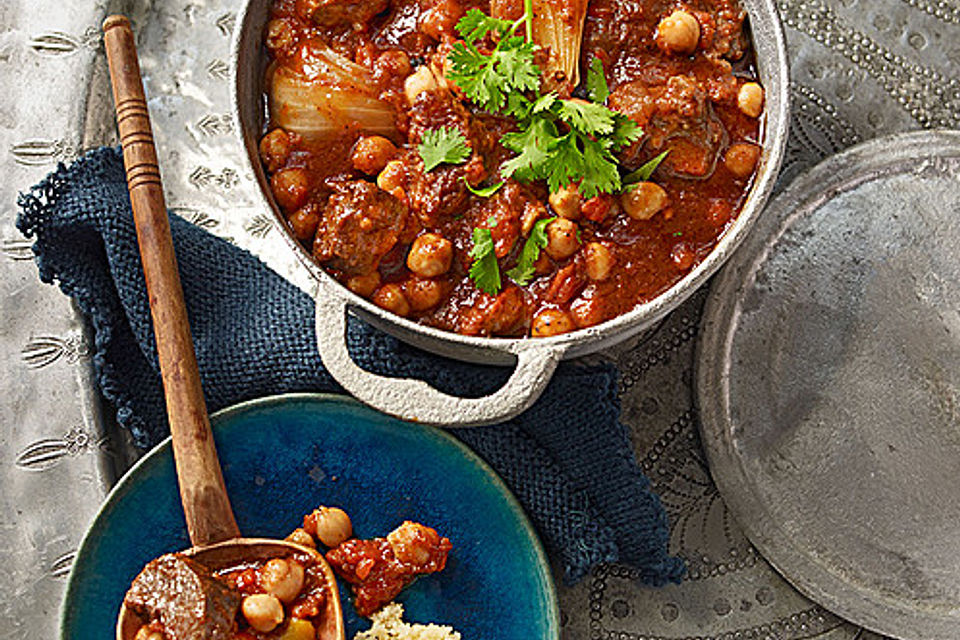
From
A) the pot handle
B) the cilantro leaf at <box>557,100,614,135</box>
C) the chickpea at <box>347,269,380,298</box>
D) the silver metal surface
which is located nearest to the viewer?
the pot handle

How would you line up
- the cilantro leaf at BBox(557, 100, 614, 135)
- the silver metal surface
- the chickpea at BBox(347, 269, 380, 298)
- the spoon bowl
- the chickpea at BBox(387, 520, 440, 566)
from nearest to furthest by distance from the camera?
the cilantro leaf at BBox(557, 100, 614, 135), the chickpea at BBox(347, 269, 380, 298), the spoon bowl, the chickpea at BBox(387, 520, 440, 566), the silver metal surface


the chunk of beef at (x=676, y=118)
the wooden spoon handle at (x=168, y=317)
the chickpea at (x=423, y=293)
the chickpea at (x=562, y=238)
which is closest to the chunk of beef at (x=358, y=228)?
the chickpea at (x=423, y=293)

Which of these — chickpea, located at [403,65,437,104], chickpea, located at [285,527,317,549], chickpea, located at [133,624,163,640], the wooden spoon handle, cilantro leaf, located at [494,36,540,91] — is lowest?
chickpea, located at [285,527,317,549]

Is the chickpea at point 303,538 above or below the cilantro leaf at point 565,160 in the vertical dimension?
below

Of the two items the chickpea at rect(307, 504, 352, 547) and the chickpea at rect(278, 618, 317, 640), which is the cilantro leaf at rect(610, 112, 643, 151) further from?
the chickpea at rect(278, 618, 317, 640)

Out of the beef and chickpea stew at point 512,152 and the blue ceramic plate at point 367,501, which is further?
the blue ceramic plate at point 367,501

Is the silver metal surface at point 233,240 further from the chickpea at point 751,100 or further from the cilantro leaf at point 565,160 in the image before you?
the cilantro leaf at point 565,160

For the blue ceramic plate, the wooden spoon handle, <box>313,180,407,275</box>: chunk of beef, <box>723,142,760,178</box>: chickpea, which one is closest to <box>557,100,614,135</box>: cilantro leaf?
<box>723,142,760,178</box>: chickpea

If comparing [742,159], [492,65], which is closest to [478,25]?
[492,65]
